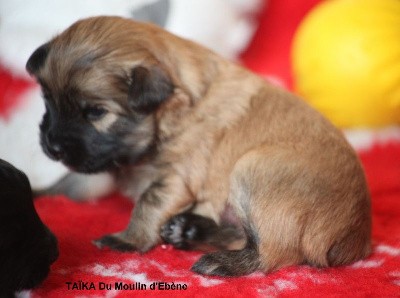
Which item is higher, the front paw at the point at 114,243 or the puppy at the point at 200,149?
the puppy at the point at 200,149

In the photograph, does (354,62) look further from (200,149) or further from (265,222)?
(265,222)

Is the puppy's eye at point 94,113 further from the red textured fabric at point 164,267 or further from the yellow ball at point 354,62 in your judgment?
the yellow ball at point 354,62

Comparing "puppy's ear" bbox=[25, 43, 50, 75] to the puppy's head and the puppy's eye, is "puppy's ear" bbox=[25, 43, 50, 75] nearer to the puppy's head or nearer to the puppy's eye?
the puppy's head

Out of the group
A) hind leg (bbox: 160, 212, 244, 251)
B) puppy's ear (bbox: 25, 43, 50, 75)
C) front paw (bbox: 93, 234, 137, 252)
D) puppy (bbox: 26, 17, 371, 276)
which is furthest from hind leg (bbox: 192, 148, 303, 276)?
puppy's ear (bbox: 25, 43, 50, 75)

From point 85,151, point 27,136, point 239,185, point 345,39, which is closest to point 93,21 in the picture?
point 85,151

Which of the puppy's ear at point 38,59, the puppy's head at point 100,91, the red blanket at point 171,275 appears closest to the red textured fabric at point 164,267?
the red blanket at point 171,275

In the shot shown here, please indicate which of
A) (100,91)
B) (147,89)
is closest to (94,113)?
(100,91)

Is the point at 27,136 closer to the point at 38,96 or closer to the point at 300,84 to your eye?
the point at 38,96
